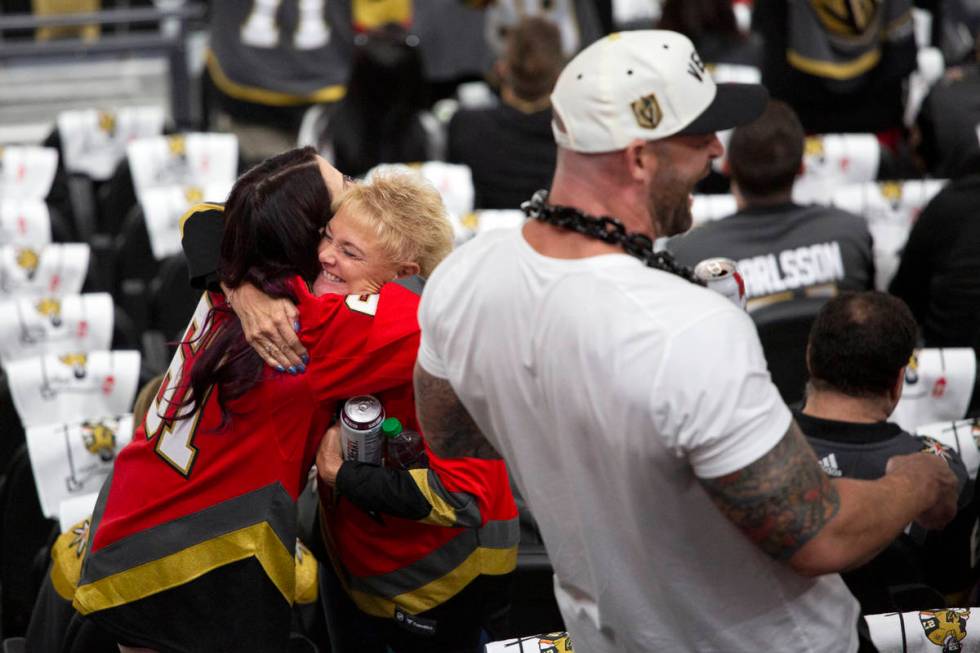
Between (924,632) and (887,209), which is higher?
(924,632)

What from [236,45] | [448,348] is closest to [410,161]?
[236,45]

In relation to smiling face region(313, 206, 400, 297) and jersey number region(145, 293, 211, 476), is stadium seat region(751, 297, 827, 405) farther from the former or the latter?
jersey number region(145, 293, 211, 476)

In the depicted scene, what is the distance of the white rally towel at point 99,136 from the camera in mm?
4559

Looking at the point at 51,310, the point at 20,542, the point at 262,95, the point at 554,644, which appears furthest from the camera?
the point at 262,95

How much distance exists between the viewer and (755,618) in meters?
1.58

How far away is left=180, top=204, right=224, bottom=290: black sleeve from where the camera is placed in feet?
7.07

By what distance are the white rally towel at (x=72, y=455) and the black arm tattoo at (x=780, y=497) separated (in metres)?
1.48

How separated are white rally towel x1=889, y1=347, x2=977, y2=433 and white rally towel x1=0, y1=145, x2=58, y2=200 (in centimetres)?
276

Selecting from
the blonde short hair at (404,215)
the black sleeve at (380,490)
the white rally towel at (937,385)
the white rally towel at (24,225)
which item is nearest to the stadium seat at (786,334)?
the white rally towel at (937,385)

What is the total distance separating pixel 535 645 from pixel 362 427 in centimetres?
42

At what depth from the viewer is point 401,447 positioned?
6.89 ft

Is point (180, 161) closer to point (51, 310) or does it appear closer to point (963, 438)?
point (51, 310)

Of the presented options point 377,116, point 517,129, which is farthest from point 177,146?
point 517,129

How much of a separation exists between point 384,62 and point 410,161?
1.21ft
